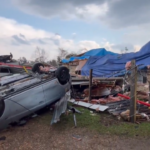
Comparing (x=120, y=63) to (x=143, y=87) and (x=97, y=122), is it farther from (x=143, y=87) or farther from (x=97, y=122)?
(x=97, y=122)

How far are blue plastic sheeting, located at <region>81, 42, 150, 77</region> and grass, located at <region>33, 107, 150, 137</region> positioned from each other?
5.91 m

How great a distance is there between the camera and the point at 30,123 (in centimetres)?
512

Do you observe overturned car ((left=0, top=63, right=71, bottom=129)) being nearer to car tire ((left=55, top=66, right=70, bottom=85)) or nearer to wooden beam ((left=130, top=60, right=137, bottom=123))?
car tire ((left=55, top=66, right=70, bottom=85))

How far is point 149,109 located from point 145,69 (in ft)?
16.6

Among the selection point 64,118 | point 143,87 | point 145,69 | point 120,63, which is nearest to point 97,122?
point 64,118

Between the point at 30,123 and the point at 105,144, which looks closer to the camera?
the point at 105,144

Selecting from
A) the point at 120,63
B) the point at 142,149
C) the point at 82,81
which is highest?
the point at 120,63

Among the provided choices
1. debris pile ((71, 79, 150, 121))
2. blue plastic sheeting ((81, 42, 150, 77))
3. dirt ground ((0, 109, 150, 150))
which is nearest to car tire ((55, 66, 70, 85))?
debris pile ((71, 79, 150, 121))

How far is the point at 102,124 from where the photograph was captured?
4.95 metres

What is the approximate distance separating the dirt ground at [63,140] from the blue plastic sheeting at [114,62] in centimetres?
705

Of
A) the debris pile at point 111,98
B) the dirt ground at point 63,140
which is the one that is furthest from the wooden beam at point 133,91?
the dirt ground at point 63,140

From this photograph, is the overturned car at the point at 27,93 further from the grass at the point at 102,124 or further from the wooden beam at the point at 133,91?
the wooden beam at the point at 133,91

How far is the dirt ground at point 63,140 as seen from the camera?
3734 millimetres

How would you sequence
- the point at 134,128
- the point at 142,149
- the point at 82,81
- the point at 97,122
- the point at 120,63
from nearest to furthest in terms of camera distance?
the point at 142,149 < the point at 134,128 < the point at 97,122 < the point at 82,81 < the point at 120,63
